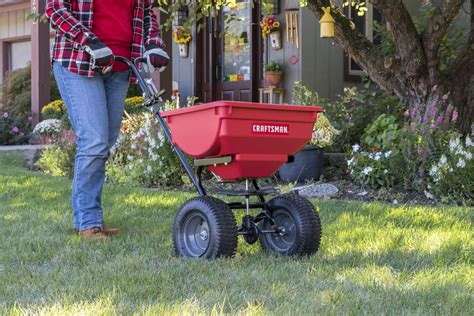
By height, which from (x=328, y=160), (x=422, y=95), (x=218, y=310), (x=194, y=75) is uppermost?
(x=194, y=75)

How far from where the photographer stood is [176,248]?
3.45 meters

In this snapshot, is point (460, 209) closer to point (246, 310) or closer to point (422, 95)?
point (422, 95)

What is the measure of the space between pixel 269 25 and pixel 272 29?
93mm

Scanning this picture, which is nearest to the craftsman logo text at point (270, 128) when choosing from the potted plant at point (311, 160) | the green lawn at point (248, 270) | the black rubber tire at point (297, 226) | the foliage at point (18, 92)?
the black rubber tire at point (297, 226)

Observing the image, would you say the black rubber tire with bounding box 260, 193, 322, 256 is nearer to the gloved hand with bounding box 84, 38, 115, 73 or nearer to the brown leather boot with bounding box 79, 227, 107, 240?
the brown leather boot with bounding box 79, 227, 107, 240

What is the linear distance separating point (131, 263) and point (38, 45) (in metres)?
8.43

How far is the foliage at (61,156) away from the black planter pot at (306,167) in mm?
2390

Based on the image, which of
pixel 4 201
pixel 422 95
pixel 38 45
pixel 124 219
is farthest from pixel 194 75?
pixel 124 219

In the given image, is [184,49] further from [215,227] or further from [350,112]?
[215,227]

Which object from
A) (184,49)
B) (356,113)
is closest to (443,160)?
(356,113)

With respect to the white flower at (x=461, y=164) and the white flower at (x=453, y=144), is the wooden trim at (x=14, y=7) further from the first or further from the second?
the white flower at (x=461, y=164)

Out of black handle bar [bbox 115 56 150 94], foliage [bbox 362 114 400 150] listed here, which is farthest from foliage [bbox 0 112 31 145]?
black handle bar [bbox 115 56 150 94]

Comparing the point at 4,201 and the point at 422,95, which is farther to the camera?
the point at 422,95

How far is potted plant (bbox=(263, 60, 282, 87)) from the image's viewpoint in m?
9.54
